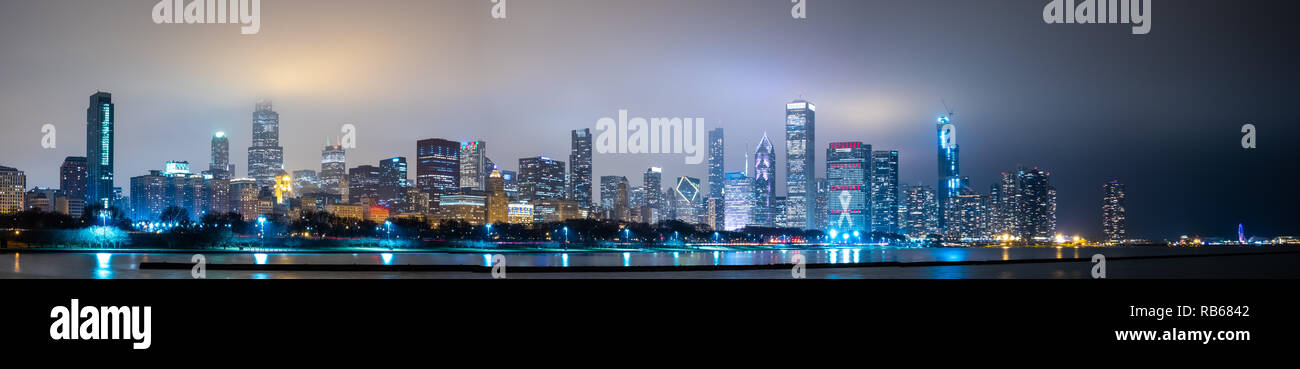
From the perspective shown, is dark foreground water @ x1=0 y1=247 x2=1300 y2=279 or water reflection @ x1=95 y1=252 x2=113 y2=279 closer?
water reflection @ x1=95 y1=252 x2=113 y2=279

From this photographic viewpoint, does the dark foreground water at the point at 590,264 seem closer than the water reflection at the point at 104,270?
No

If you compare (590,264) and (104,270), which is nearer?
(104,270)

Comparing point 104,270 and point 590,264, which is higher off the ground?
point 104,270
